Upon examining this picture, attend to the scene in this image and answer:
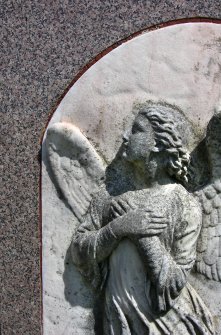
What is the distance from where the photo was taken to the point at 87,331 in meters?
3.84

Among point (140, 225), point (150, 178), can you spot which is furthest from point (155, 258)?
point (150, 178)

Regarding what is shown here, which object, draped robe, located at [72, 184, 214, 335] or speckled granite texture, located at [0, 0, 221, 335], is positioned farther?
speckled granite texture, located at [0, 0, 221, 335]

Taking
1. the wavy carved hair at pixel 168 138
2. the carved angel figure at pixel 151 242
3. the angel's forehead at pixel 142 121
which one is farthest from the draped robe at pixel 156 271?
the angel's forehead at pixel 142 121

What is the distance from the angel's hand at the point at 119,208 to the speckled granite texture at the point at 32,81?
1.70ft

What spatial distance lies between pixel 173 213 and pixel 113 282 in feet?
1.62

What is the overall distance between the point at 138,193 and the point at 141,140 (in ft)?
0.96

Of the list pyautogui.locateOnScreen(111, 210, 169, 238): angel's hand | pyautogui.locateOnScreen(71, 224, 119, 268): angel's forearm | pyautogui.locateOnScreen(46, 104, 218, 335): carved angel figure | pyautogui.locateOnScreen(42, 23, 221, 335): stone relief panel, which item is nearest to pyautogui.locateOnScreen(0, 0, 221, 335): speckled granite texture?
pyautogui.locateOnScreen(42, 23, 221, 335): stone relief panel

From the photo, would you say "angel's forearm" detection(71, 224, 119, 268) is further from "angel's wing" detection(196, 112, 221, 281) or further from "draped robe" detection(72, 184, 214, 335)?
"angel's wing" detection(196, 112, 221, 281)

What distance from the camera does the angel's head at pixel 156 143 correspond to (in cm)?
359

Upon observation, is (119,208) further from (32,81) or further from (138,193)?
(32,81)

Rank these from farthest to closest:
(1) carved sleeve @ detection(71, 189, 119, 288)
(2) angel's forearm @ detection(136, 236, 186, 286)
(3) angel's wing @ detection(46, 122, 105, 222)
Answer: (3) angel's wing @ detection(46, 122, 105, 222)
(1) carved sleeve @ detection(71, 189, 119, 288)
(2) angel's forearm @ detection(136, 236, 186, 286)

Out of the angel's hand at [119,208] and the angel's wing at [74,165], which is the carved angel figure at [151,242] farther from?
the angel's wing at [74,165]

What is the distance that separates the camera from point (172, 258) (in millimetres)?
3611

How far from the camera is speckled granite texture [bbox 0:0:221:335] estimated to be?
3.82m
